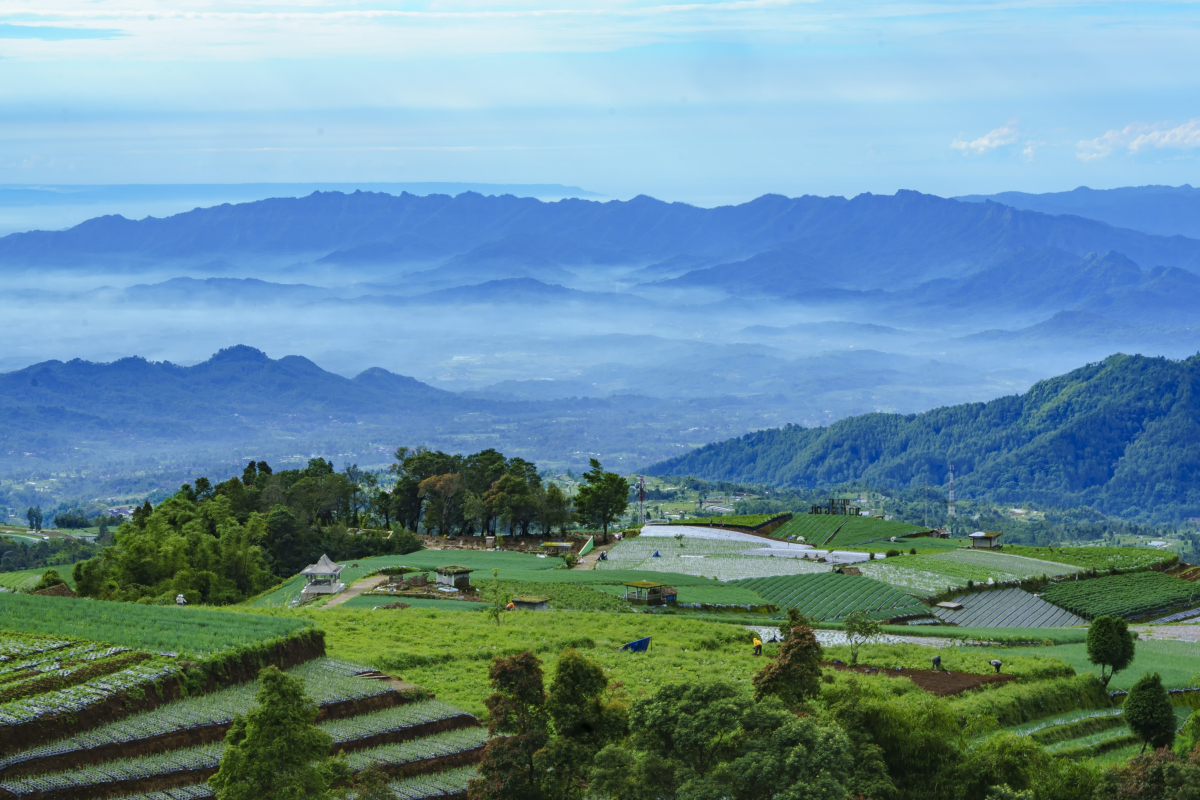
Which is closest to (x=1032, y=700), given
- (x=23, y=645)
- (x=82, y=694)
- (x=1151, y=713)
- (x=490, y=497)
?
(x=1151, y=713)

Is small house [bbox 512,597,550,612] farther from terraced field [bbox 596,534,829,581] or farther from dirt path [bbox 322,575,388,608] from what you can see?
terraced field [bbox 596,534,829,581]

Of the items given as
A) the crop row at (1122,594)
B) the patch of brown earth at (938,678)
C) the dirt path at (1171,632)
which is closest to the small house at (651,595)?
the patch of brown earth at (938,678)

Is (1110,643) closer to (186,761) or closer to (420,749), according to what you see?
(420,749)

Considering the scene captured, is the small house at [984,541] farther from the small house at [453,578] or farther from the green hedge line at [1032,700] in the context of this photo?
the green hedge line at [1032,700]

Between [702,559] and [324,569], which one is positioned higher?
[324,569]

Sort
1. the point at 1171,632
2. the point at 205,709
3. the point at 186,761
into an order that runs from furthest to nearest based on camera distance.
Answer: the point at 1171,632, the point at 205,709, the point at 186,761

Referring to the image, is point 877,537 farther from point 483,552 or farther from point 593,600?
point 593,600
